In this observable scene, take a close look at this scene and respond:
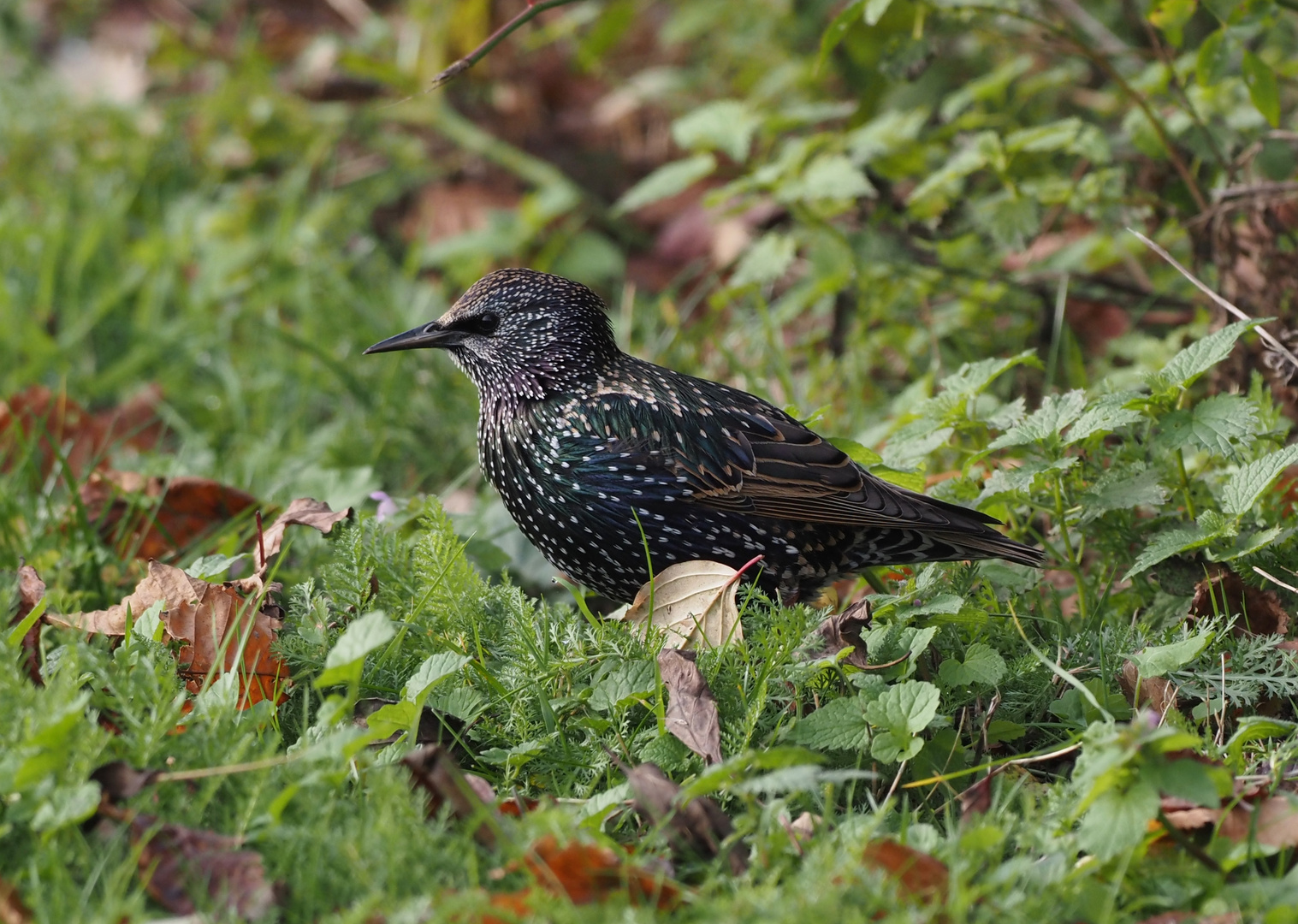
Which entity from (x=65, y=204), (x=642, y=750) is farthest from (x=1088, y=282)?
(x=65, y=204)

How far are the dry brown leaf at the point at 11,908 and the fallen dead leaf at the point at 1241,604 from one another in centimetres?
250

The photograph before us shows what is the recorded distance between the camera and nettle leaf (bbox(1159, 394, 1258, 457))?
3.02 meters

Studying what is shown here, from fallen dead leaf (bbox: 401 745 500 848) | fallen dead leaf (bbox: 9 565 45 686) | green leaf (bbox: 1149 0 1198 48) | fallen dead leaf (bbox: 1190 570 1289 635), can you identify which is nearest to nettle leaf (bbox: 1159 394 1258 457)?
fallen dead leaf (bbox: 1190 570 1289 635)

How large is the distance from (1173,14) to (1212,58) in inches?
6.4

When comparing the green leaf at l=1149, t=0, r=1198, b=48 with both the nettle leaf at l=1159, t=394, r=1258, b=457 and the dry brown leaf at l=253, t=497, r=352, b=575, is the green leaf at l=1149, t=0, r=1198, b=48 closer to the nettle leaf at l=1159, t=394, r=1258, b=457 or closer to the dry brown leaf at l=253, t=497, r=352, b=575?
the nettle leaf at l=1159, t=394, r=1258, b=457

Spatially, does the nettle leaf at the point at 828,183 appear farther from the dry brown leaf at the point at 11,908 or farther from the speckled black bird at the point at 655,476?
the dry brown leaf at the point at 11,908

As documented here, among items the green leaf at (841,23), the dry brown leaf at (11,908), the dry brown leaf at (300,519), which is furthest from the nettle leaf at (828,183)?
the dry brown leaf at (11,908)

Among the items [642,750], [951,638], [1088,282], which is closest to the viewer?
[642,750]

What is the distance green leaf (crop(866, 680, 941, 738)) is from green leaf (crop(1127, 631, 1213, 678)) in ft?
1.63

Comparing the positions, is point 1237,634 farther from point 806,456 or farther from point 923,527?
point 806,456

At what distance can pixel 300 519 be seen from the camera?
10.9 ft

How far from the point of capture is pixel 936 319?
491cm

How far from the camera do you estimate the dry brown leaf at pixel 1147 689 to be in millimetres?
2846

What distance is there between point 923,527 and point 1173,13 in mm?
1660
